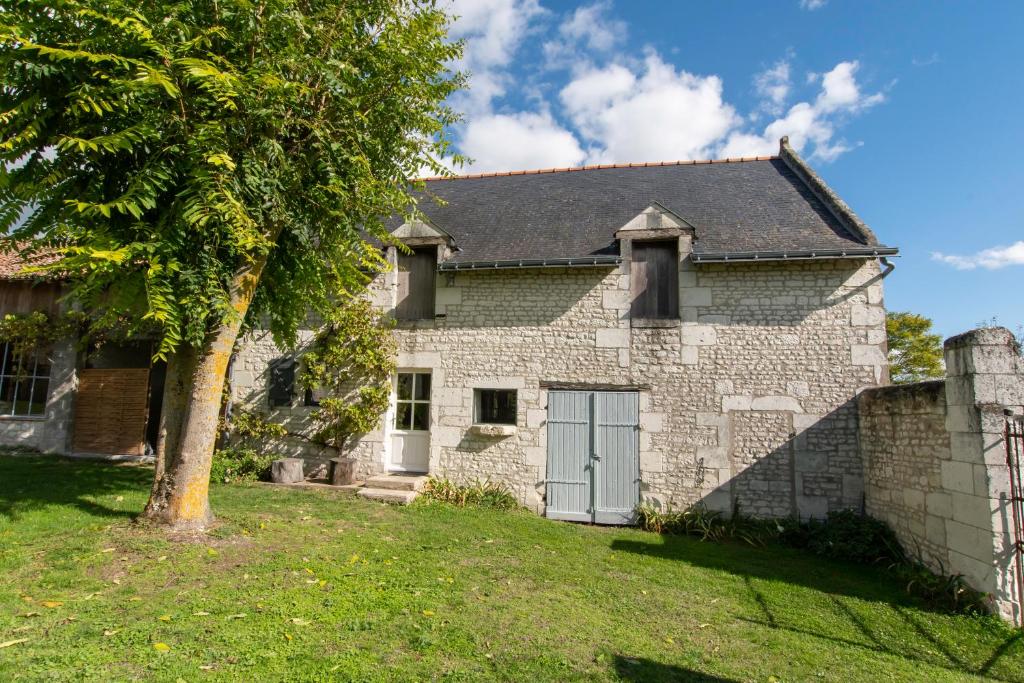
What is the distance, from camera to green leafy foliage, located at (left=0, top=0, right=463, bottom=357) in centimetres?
423

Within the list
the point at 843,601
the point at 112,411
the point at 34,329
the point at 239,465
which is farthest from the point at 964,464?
the point at 34,329

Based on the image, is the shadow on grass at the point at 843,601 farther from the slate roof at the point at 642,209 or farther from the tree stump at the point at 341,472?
the tree stump at the point at 341,472

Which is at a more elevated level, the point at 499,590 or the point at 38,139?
the point at 38,139

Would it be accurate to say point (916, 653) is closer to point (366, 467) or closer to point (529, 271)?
point (529, 271)

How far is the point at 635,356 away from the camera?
7.75m

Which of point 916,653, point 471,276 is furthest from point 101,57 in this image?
point 916,653

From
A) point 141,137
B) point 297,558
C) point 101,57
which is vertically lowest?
point 297,558

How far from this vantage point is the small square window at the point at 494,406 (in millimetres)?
8172

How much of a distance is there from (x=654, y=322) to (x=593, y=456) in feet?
7.14

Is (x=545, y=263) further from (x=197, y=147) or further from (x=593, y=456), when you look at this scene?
(x=197, y=147)

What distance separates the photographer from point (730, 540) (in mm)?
6824

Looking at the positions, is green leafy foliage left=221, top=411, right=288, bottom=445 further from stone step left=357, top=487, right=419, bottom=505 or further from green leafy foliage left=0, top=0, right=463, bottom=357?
green leafy foliage left=0, top=0, right=463, bottom=357

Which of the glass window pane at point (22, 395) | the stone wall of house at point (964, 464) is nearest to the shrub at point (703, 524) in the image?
the stone wall of house at point (964, 464)

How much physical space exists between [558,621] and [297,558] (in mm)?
2433
